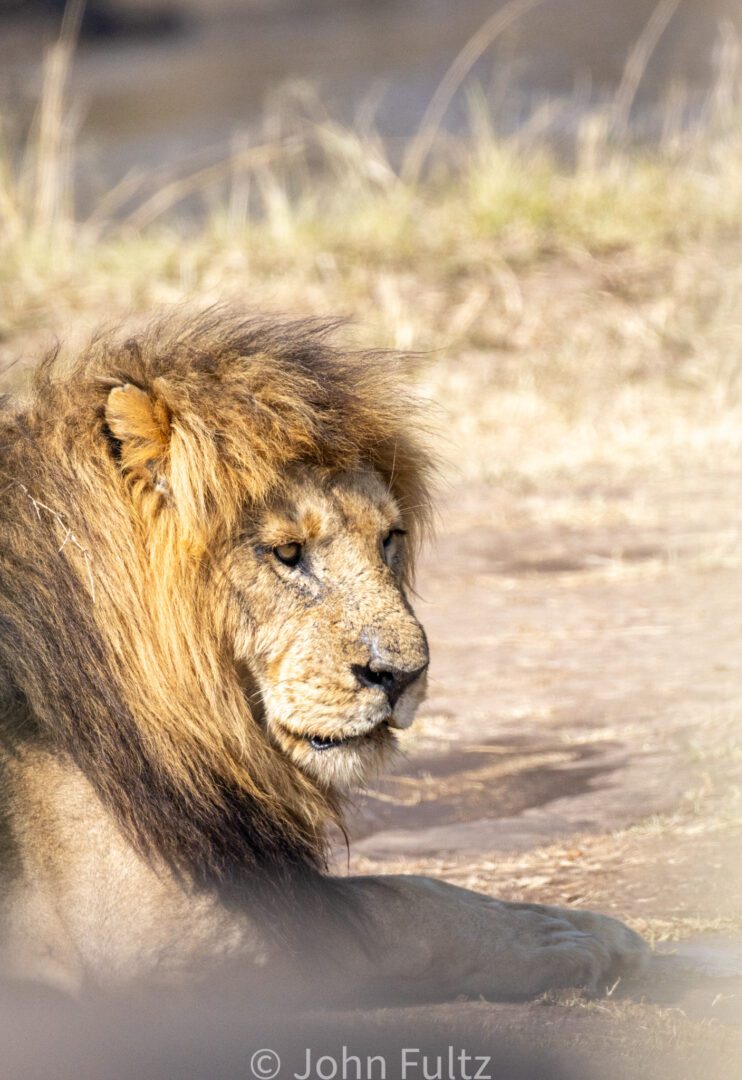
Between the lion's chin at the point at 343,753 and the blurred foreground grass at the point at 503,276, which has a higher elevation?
the blurred foreground grass at the point at 503,276

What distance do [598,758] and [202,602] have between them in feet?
6.19

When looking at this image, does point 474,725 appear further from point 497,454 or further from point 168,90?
point 168,90

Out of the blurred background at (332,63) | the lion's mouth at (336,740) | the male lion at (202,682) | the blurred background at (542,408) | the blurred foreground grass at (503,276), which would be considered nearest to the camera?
the male lion at (202,682)

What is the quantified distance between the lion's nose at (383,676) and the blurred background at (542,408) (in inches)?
26.1

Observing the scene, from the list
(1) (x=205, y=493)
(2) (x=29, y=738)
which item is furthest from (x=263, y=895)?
(1) (x=205, y=493)

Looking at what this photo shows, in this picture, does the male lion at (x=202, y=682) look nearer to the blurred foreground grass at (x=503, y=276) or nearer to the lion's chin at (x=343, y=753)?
the lion's chin at (x=343, y=753)

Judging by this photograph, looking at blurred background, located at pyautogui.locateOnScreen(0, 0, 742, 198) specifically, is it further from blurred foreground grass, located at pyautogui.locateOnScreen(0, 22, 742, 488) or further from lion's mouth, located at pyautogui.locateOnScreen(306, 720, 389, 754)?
lion's mouth, located at pyautogui.locateOnScreen(306, 720, 389, 754)

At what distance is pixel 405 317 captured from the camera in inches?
374

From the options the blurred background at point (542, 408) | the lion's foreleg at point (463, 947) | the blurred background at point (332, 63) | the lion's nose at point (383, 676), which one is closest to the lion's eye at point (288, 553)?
the lion's nose at point (383, 676)

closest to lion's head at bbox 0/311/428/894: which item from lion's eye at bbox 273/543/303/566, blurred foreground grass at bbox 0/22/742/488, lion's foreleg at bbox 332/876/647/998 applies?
lion's eye at bbox 273/543/303/566

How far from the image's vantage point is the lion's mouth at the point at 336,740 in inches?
127

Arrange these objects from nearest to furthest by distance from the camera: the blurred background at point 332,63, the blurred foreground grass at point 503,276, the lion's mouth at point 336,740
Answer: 1. the lion's mouth at point 336,740
2. the blurred foreground grass at point 503,276
3. the blurred background at point 332,63

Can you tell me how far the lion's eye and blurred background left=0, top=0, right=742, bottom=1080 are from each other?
840 mm

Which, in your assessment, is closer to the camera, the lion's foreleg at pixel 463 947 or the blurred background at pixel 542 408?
the lion's foreleg at pixel 463 947
